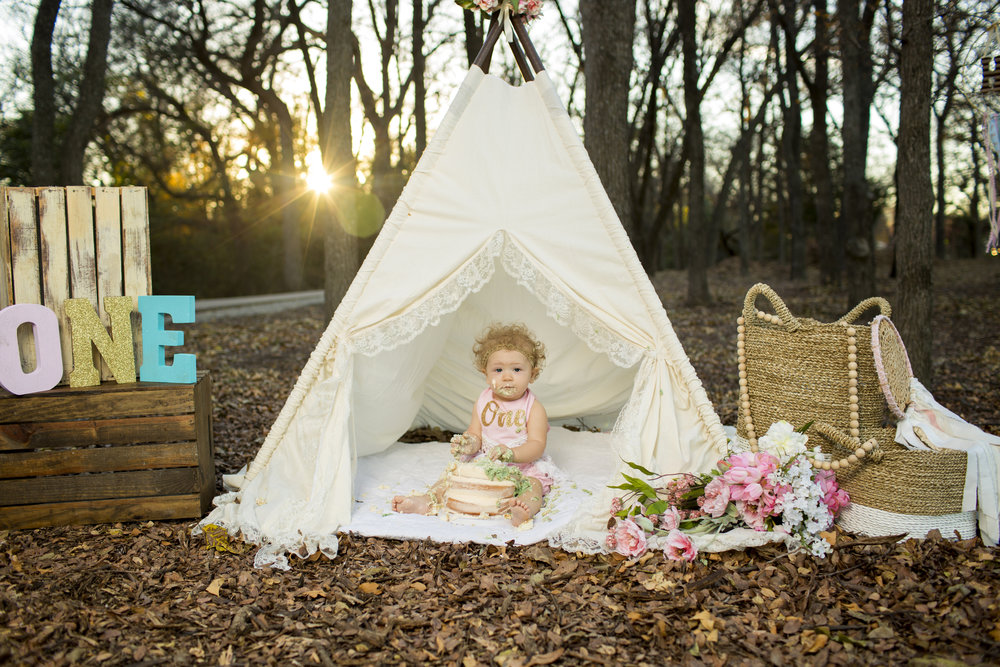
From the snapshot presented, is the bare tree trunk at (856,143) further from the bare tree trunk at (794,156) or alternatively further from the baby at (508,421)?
the baby at (508,421)

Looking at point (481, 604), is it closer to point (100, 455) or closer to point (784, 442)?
point (784, 442)

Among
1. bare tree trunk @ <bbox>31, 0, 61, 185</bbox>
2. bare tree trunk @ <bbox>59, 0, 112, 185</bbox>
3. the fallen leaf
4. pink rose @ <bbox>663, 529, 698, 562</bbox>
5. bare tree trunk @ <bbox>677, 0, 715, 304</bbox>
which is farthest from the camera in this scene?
bare tree trunk @ <bbox>677, 0, 715, 304</bbox>

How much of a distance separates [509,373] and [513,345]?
0.17 meters

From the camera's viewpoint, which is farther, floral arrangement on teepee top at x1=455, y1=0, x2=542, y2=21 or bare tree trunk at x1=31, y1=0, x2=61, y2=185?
bare tree trunk at x1=31, y1=0, x2=61, y2=185

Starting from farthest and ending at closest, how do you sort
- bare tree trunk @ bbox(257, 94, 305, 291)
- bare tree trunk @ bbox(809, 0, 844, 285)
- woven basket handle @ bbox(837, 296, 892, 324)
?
1. bare tree trunk @ bbox(257, 94, 305, 291)
2. bare tree trunk @ bbox(809, 0, 844, 285)
3. woven basket handle @ bbox(837, 296, 892, 324)

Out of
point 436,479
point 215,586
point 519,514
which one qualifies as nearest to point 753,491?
point 519,514

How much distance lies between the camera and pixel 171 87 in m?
15.5

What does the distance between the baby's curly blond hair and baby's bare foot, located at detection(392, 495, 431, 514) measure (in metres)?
0.86

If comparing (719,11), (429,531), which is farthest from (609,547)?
(719,11)

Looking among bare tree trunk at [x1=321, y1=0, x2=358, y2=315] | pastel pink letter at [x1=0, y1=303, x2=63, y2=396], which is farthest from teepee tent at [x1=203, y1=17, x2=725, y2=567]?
bare tree trunk at [x1=321, y1=0, x2=358, y2=315]

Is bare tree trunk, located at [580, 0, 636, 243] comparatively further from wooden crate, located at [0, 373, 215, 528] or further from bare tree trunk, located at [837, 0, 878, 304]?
bare tree trunk, located at [837, 0, 878, 304]

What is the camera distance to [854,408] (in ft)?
10.6

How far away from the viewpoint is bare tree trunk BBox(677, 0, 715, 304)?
32.7 ft

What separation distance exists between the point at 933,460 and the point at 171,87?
1678cm
